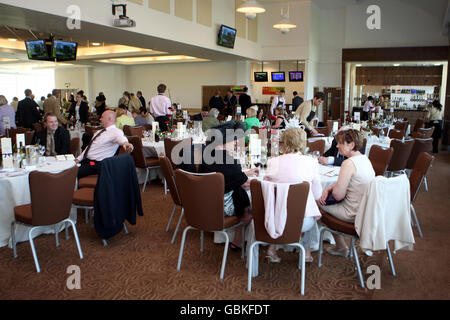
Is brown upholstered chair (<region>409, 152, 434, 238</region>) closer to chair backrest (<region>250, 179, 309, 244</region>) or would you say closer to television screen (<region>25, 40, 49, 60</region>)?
chair backrest (<region>250, 179, 309, 244</region>)

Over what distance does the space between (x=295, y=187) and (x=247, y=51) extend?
1207 centimetres

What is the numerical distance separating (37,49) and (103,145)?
7.08 metres

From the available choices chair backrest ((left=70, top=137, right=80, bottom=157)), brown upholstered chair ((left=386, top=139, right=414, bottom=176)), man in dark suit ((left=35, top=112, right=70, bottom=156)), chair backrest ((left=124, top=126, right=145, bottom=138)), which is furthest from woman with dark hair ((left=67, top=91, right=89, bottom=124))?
brown upholstered chair ((left=386, top=139, right=414, bottom=176))

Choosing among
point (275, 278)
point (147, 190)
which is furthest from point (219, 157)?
point (147, 190)

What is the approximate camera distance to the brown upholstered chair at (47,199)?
10.5 ft

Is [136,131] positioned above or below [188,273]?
above

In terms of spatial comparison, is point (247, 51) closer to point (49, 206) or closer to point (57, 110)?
point (57, 110)

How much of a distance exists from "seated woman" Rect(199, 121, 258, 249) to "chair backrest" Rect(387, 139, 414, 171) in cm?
317

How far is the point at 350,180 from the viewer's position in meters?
3.15

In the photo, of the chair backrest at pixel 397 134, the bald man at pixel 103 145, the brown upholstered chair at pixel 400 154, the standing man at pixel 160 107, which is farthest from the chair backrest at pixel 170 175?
the standing man at pixel 160 107

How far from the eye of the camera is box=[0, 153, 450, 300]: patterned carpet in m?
3.05

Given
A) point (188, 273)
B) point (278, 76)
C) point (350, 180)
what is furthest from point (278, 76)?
point (188, 273)

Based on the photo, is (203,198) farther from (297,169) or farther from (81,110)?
(81,110)

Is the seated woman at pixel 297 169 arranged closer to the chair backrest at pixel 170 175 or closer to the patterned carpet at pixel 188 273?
the patterned carpet at pixel 188 273
